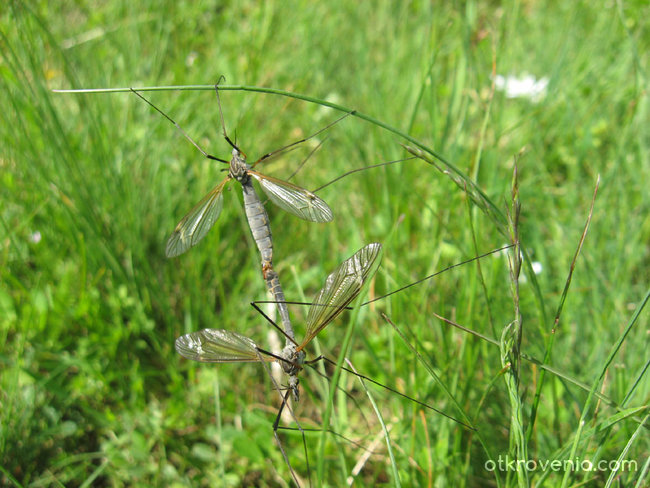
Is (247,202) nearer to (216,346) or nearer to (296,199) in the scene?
(296,199)

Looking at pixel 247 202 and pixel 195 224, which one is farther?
pixel 195 224

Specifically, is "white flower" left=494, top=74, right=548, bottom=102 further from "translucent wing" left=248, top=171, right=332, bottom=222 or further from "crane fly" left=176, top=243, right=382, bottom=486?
"crane fly" left=176, top=243, right=382, bottom=486

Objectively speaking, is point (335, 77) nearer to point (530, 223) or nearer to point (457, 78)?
point (457, 78)

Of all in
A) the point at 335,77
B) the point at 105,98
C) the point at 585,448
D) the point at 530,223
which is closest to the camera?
the point at 585,448

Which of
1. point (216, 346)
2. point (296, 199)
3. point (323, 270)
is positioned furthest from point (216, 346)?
point (323, 270)

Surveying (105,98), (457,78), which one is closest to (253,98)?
(105,98)

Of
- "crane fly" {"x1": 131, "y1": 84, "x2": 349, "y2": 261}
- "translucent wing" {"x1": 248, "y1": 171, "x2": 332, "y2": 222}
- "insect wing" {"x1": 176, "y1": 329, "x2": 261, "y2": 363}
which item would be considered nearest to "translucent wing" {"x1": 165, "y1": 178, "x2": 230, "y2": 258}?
"crane fly" {"x1": 131, "y1": 84, "x2": 349, "y2": 261}

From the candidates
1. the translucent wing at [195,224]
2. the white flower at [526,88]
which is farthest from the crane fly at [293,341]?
the white flower at [526,88]
